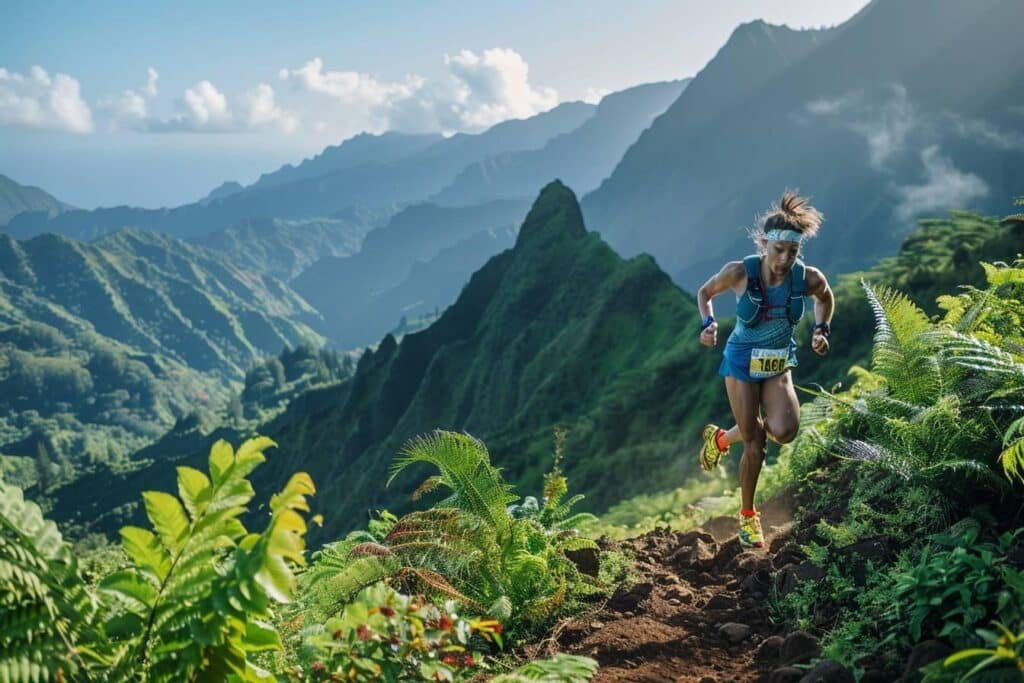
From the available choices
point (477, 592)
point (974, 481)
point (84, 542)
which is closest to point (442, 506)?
point (477, 592)

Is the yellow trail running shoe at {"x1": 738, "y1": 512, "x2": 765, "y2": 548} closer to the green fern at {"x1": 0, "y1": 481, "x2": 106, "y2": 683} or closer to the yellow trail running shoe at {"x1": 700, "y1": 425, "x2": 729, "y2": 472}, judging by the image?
the yellow trail running shoe at {"x1": 700, "y1": 425, "x2": 729, "y2": 472}

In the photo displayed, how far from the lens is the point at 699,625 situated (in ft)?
14.2

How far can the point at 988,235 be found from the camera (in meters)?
20.1

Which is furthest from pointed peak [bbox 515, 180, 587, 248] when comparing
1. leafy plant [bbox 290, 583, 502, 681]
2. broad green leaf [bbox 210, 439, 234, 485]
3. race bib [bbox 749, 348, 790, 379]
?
broad green leaf [bbox 210, 439, 234, 485]

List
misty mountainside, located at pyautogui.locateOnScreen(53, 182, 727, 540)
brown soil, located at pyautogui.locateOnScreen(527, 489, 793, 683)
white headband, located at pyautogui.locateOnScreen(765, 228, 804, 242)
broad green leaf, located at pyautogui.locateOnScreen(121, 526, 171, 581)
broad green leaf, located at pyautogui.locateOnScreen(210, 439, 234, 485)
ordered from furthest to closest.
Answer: misty mountainside, located at pyautogui.locateOnScreen(53, 182, 727, 540), white headband, located at pyautogui.locateOnScreen(765, 228, 804, 242), brown soil, located at pyautogui.locateOnScreen(527, 489, 793, 683), broad green leaf, located at pyautogui.locateOnScreen(210, 439, 234, 485), broad green leaf, located at pyautogui.locateOnScreen(121, 526, 171, 581)

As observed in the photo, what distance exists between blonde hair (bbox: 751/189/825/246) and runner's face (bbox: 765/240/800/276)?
108 mm

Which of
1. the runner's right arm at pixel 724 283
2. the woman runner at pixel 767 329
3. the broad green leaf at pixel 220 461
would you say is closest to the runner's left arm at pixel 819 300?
the woman runner at pixel 767 329

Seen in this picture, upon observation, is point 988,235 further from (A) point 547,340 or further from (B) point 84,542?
(B) point 84,542

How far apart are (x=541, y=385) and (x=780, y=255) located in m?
47.2

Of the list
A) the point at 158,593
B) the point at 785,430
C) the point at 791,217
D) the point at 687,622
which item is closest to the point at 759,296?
the point at 791,217

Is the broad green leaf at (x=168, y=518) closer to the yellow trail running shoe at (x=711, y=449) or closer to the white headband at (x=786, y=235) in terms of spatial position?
the white headband at (x=786, y=235)

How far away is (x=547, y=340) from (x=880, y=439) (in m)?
60.3

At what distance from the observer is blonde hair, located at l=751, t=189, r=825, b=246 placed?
17.4ft

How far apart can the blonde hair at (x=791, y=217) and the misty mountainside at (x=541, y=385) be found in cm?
1386
